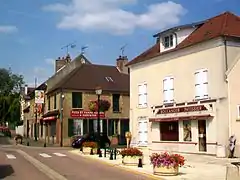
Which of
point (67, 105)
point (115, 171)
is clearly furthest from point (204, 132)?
point (67, 105)

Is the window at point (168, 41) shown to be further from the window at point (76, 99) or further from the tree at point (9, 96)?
the tree at point (9, 96)

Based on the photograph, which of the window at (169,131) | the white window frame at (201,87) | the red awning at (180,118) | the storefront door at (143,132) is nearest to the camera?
the red awning at (180,118)

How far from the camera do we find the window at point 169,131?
2822cm

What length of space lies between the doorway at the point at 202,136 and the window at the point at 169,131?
2452mm

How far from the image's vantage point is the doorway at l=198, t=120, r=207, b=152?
25.5m

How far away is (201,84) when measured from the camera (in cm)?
2591

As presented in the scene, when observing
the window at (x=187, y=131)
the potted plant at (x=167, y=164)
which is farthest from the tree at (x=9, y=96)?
the potted plant at (x=167, y=164)

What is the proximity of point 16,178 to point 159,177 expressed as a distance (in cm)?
525

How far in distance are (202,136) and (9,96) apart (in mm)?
65829

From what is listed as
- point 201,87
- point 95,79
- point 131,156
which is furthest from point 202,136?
point 95,79

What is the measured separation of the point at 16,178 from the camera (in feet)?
51.5

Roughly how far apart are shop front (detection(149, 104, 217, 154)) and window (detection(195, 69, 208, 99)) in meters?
0.74

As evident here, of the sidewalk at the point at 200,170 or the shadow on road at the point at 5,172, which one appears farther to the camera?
the shadow on road at the point at 5,172

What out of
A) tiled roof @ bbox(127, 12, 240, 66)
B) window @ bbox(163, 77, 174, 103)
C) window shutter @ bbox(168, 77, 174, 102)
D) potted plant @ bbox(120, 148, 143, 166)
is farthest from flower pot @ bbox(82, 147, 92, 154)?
potted plant @ bbox(120, 148, 143, 166)
